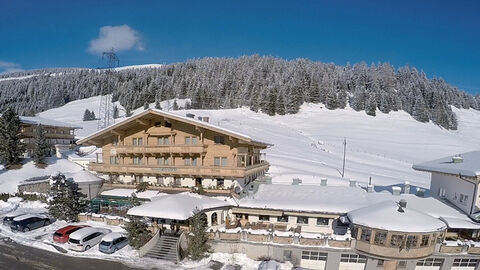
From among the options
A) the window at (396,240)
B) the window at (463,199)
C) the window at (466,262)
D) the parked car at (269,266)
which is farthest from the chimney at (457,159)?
the parked car at (269,266)

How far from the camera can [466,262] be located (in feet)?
72.7

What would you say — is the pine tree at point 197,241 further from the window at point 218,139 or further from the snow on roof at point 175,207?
the window at point 218,139

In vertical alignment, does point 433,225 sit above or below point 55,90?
below

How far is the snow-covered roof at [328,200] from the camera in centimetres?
2502

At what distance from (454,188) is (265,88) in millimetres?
89374

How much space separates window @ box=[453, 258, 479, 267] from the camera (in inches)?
869

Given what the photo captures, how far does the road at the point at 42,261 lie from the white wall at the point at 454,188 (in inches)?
1113

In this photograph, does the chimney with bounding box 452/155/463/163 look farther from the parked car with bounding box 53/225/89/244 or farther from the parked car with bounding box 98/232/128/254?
the parked car with bounding box 53/225/89/244

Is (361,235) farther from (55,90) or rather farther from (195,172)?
(55,90)

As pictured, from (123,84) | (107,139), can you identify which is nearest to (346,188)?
(107,139)

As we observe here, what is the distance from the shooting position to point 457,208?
2578cm

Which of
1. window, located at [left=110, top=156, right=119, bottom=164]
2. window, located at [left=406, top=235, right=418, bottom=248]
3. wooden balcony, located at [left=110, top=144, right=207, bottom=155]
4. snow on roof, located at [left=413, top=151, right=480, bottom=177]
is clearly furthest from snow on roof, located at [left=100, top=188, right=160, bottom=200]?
snow on roof, located at [left=413, top=151, right=480, bottom=177]

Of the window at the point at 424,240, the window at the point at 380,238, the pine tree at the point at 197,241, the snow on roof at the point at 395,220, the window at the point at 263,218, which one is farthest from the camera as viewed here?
the window at the point at 263,218

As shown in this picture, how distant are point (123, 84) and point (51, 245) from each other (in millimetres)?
147068
